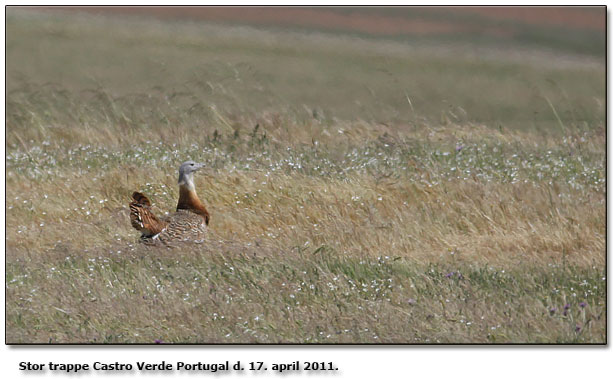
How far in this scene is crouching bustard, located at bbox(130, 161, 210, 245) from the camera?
7.42m

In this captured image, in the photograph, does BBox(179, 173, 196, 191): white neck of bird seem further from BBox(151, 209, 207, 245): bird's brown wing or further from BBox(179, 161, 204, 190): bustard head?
BBox(151, 209, 207, 245): bird's brown wing

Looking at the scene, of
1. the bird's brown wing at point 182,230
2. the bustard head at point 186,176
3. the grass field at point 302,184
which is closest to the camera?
the grass field at point 302,184

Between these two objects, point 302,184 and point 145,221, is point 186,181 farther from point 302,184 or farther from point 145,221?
point 302,184

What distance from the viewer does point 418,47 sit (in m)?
9.67

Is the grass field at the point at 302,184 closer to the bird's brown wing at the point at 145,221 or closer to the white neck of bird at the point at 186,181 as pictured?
the bird's brown wing at the point at 145,221

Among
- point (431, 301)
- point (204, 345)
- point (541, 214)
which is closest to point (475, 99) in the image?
point (541, 214)

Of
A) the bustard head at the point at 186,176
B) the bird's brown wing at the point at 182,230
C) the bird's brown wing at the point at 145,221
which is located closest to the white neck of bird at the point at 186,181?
the bustard head at the point at 186,176

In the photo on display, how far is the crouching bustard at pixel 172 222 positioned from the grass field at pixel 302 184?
0.12 metres

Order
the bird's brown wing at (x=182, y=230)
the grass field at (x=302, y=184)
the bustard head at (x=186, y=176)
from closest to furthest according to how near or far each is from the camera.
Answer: the grass field at (x=302, y=184) < the bird's brown wing at (x=182, y=230) < the bustard head at (x=186, y=176)

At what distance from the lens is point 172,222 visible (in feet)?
24.6

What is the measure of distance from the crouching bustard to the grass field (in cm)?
12

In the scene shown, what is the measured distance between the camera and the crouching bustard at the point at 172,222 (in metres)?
7.42

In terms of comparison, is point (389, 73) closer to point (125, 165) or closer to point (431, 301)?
point (125, 165)

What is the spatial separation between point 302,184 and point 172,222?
6.11 feet
